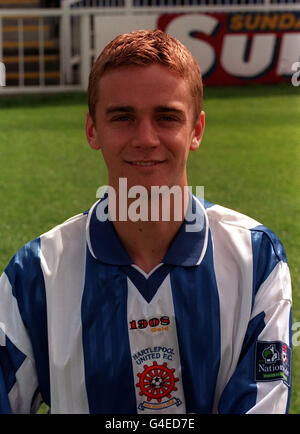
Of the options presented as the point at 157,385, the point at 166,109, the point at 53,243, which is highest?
the point at 166,109

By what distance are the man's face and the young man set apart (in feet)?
0.04

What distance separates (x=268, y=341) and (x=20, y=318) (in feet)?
1.65

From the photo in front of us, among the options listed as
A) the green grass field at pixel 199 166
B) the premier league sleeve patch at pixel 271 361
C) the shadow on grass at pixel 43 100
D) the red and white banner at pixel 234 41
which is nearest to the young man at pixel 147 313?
the premier league sleeve patch at pixel 271 361

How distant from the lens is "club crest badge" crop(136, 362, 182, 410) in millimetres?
1406

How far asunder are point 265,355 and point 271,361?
0.06ft

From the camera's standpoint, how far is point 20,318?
141 cm

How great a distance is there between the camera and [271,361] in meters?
1.35

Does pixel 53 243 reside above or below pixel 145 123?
below

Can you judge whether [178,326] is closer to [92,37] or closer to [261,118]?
[261,118]

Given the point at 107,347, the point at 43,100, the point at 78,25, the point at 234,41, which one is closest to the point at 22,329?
the point at 107,347

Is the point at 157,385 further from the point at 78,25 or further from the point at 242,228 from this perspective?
the point at 78,25

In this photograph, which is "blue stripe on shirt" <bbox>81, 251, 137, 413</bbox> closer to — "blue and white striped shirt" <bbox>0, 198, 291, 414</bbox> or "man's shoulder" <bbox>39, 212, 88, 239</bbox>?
"blue and white striped shirt" <bbox>0, 198, 291, 414</bbox>

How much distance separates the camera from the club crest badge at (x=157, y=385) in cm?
141

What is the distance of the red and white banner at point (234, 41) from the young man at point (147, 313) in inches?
315
